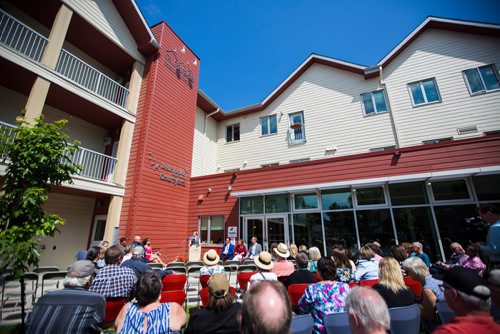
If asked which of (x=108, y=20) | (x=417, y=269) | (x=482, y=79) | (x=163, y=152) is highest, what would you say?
(x=108, y=20)

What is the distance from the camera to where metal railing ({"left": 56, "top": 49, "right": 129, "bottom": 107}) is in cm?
985

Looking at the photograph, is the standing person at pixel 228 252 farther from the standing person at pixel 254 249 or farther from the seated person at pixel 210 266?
the seated person at pixel 210 266

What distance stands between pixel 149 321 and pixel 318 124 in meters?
12.8

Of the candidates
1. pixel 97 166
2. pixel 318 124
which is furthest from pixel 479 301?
pixel 318 124

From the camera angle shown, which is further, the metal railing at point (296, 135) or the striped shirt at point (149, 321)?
the metal railing at point (296, 135)

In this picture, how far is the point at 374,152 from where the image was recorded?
9141 millimetres

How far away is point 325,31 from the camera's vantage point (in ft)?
41.9

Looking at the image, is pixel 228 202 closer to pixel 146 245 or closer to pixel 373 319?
pixel 146 245

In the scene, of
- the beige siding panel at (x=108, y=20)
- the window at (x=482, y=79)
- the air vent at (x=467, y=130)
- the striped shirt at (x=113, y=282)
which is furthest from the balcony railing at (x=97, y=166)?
the window at (x=482, y=79)

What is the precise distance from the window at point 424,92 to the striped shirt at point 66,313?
14027 millimetres

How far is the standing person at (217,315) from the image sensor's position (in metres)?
2.03

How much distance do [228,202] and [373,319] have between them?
10217 millimetres

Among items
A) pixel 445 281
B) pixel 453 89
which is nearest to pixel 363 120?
pixel 453 89

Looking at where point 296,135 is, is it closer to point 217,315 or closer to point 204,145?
point 204,145
